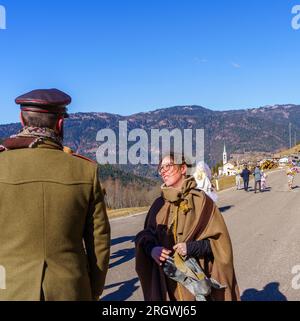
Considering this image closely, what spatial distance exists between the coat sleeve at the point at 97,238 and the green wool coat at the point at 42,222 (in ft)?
0.25

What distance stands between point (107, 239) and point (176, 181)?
3.76ft

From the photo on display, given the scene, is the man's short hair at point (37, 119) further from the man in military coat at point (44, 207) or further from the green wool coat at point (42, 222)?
the green wool coat at point (42, 222)

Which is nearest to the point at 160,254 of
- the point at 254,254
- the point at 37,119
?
the point at 37,119

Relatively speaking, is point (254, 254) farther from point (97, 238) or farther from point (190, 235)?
point (97, 238)

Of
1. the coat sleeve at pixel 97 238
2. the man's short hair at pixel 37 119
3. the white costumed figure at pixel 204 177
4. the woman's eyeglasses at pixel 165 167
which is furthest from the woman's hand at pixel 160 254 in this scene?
the white costumed figure at pixel 204 177

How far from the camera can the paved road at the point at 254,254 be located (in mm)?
6426

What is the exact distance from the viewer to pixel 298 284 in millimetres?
6543

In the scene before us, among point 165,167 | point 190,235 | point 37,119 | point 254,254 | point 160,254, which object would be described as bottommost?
point 254,254

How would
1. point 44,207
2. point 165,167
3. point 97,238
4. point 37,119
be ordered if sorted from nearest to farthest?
point 44,207 < point 37,119 < point 97,238 < point 165,167

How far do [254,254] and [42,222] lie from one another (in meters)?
6.90

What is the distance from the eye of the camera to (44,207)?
2342 millimetres

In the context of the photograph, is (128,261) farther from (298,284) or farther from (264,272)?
(298,284)

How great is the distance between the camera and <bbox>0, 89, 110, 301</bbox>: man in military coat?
7.67 ft
